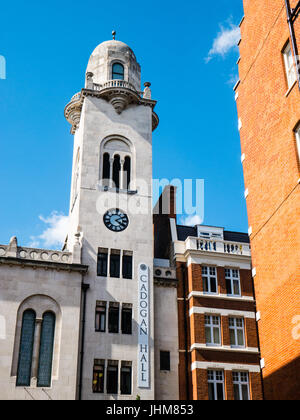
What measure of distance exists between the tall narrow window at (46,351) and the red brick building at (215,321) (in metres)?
8.94

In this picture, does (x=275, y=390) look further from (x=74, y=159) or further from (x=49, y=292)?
(x=74, y=159)

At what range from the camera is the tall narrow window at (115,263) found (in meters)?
41.2

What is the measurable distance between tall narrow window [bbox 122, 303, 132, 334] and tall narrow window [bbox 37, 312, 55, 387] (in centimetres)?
492

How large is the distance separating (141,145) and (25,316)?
56.6 ft

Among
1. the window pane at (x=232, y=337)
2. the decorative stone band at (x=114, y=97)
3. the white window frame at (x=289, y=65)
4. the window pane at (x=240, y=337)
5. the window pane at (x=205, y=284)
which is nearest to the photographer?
the white window frame at (x=289, y=65)

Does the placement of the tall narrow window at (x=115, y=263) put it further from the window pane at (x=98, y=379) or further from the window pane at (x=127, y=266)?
the window pane at (x=98, y=379)

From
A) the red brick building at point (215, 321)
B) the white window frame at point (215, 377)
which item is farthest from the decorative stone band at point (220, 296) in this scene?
the white window frame at point (215, 377)

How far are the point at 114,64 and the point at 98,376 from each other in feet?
88.6

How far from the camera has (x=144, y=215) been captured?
44.2 m

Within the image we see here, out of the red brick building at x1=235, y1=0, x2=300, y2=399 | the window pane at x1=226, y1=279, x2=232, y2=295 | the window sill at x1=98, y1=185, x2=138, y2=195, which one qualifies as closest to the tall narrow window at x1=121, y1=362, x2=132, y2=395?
the window pane at x1=226, y1=279, x2=232, y2=295

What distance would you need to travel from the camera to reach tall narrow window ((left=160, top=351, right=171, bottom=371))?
39.5m

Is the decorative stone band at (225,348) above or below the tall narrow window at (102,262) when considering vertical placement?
below

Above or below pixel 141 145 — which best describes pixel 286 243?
below
